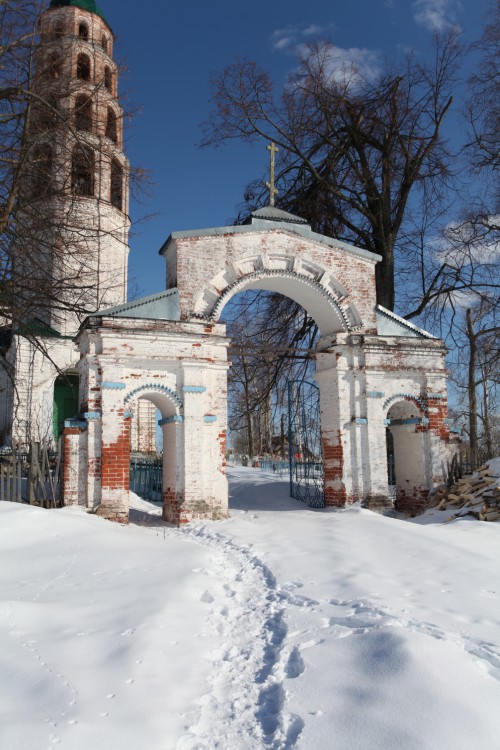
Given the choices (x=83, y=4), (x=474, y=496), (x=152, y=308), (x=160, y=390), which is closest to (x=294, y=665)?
(x=160, y=390)

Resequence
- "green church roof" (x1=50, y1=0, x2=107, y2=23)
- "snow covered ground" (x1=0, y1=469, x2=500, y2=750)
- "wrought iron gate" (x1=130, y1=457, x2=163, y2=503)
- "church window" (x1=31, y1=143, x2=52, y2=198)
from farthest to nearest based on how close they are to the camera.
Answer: "green church roof" (x1=50, y1=0, x2=107, y2=23) < "wrought iron gate" (x1=130, y1=457, x2=163, y2=503) < "church window" (x1=31, y1=143, x2=52, y2=198) < "snow covered ground" (x1=0, y1=469, x2=500, y2=750)

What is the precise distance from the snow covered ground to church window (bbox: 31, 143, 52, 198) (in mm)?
5067

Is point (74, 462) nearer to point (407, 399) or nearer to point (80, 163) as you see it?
point (80, 163)

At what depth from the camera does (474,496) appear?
33.6 ft

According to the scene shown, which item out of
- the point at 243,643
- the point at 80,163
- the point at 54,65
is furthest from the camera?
the point at 80,163

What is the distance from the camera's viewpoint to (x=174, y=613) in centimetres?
452

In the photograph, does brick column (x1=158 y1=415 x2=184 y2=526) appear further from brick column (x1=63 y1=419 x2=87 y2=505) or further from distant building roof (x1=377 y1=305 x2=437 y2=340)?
distant building roof (x1=377 y1=305 x2=437 y2=340)

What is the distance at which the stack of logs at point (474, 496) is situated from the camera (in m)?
9.62

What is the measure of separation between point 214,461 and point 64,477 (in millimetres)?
2537

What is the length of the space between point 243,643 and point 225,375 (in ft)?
22.2

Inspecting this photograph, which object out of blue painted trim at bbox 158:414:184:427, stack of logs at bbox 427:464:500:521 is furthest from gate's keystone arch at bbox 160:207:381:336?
stack of logs at bbox 427:464:500:521

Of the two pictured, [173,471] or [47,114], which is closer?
[47,114]

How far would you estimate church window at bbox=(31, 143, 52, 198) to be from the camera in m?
9.11

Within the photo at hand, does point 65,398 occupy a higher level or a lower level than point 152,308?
lower
